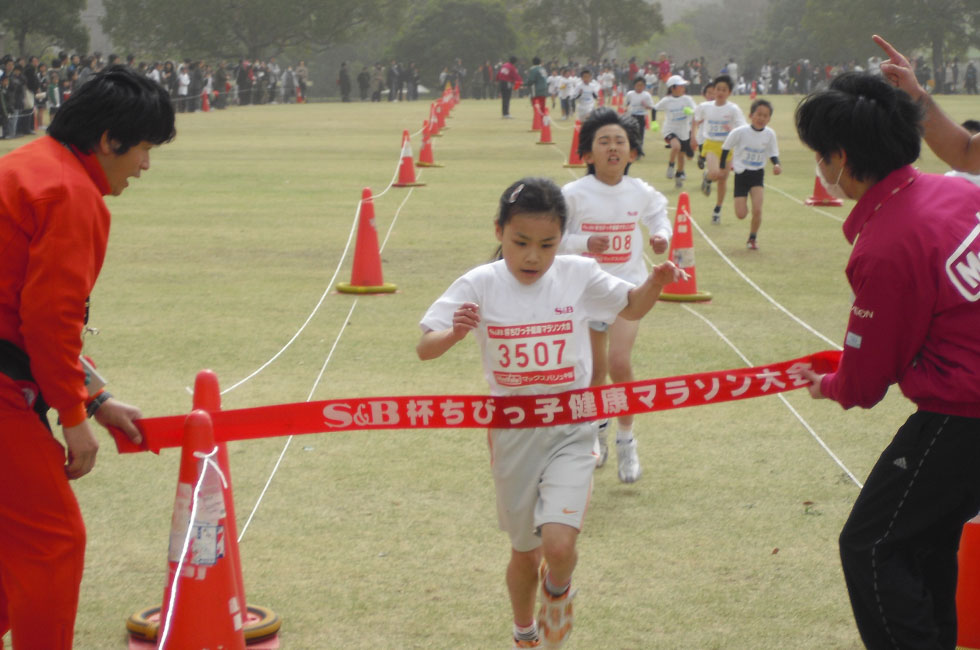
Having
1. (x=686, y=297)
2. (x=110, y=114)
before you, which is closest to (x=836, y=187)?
(x=110, y=114)

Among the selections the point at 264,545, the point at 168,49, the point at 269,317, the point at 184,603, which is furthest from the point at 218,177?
the point at 168,49

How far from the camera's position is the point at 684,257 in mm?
11406

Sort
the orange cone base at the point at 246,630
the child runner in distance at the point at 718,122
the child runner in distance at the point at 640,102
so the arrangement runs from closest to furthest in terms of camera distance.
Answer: the orange cone base at the point at 246,630
the child runner in distance at the point at 718,122
the child runner in distance at the point at 640,102

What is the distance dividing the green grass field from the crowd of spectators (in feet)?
7.61

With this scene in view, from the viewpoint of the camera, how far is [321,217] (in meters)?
18.0

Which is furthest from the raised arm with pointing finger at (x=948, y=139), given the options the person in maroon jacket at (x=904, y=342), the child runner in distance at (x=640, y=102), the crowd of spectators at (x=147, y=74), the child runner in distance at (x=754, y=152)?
the child runner in distance at (x=640, y=102)

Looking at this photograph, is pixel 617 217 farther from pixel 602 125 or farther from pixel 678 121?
pixel 678 121

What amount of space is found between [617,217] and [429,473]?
1.75 m

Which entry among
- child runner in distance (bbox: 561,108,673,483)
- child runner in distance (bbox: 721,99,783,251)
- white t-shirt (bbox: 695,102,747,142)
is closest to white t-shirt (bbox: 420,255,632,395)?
child runner in distance (bbox: 561,108,673,483)

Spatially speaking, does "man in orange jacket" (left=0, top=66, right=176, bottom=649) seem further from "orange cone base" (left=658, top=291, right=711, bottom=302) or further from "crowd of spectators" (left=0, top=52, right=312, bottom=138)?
"orange cone base" (left=658, top=291, right=711, bottom=302)

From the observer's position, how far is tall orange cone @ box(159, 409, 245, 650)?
388cm

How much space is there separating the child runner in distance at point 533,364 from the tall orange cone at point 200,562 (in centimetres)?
83

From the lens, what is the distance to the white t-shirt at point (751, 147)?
49.4 ft

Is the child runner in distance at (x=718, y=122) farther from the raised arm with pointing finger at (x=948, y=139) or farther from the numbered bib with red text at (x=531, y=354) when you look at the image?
the numbered bib with red text at (x=531, y=354)
